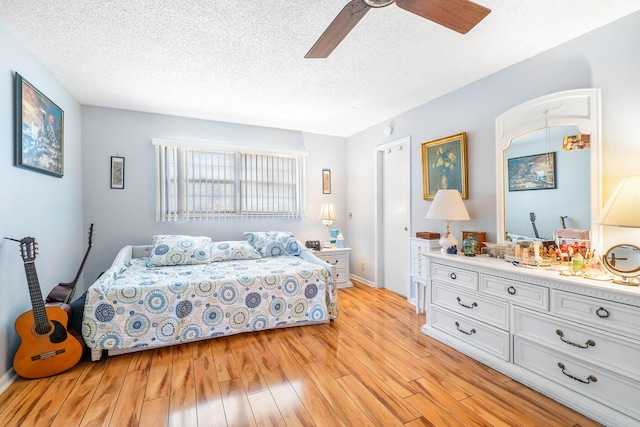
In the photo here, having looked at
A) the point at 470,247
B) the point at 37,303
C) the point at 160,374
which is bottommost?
the point at 160,374

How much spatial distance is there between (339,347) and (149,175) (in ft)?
10.5

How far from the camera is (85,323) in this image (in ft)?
7.44

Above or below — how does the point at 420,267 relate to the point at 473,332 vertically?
above

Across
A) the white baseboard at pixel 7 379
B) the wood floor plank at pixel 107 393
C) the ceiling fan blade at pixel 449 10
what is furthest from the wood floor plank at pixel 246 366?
the ceiling fan blade at pixel 449 10

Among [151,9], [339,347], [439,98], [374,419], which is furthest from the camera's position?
[439,98]

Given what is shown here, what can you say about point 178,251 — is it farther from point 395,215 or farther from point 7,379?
point 395,215

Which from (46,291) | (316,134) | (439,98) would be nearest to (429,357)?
(439,98)

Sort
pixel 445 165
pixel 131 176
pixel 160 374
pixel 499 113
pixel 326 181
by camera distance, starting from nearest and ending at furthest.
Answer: pixel 160 374 < pixel 499 113 < pixel 445 165 < pixel 131 176 < pixel 326 181

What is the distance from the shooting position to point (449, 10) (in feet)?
4.86

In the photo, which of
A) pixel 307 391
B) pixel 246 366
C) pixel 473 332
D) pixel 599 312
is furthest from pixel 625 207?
pixel 246 366

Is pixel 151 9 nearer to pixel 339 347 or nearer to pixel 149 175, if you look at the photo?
pixel 149 175

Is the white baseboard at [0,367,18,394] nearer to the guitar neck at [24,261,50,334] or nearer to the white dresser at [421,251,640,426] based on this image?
the guitar neck at [24,261,50,334]

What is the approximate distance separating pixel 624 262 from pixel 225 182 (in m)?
4.06

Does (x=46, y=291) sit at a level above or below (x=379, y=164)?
below
